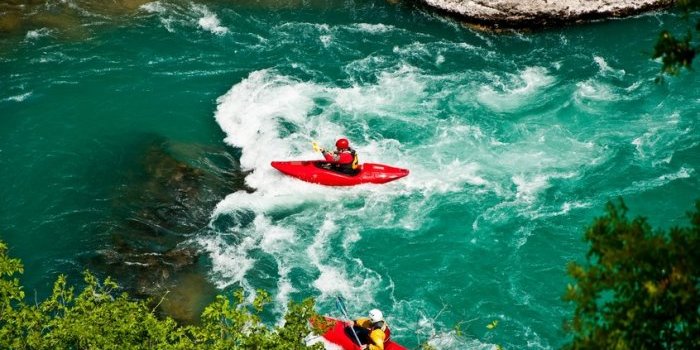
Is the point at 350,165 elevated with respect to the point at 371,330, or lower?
elevated

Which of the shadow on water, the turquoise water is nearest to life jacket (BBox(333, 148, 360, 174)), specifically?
the turquoise water

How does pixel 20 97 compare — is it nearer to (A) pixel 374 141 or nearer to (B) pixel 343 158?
(B) pixel 343 158

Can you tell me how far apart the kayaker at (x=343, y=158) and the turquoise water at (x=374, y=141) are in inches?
21.8

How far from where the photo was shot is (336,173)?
17.7 m

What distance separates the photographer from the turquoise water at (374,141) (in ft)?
51.0

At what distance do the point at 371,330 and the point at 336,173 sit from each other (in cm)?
529

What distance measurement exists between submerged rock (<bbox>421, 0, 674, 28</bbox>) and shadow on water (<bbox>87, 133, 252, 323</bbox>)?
9.66 m

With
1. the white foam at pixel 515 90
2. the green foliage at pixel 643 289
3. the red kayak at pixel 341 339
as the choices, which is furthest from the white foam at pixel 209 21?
the green foliage at pixel 643 289

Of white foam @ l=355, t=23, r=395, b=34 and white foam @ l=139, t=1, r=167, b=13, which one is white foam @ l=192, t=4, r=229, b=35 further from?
white foam @ l=355, t=23, r=395, b=34

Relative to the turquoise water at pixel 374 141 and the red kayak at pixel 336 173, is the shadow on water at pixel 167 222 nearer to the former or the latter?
the turquoise water at pixel 374 141

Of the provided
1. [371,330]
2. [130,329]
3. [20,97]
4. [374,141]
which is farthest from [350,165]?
[20,97]

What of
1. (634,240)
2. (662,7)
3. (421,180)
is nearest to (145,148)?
(421,180)

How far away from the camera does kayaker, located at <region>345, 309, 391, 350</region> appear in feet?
42.5

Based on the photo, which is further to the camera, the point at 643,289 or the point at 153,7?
the point at 153,7
